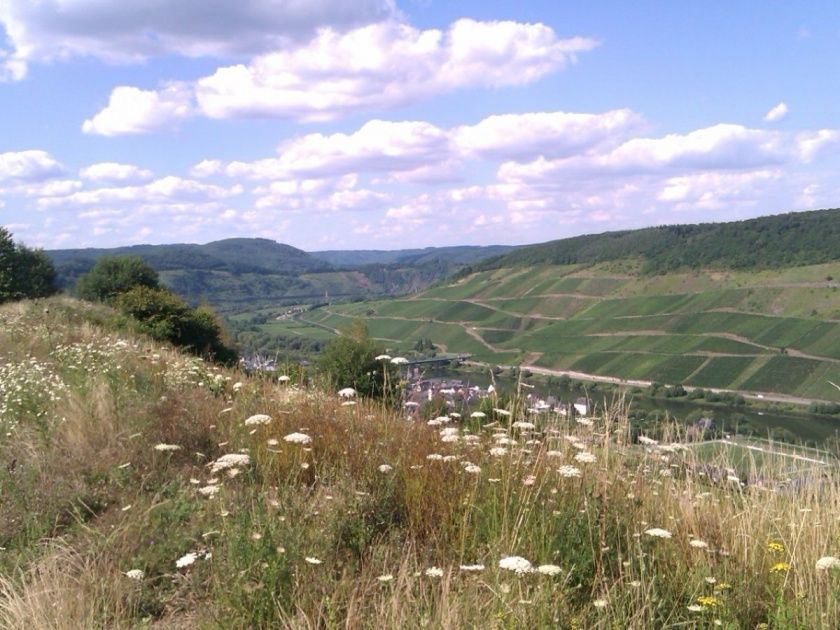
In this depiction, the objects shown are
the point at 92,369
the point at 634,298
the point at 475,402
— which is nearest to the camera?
the point at 475,402

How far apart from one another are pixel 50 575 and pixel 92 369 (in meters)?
4.56

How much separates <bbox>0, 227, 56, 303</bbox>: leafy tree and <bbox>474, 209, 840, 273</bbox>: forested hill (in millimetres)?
129394

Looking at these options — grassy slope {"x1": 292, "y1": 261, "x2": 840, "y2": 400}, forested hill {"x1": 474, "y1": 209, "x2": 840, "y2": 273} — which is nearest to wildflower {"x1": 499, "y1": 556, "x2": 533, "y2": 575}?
grassy slope {"x1": 292, "y1": 261, "x2": 840, "y2": 400}

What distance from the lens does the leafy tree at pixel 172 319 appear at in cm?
2658

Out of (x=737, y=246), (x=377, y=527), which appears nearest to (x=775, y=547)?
(x=377, y=527)

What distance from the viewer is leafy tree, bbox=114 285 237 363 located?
26578 mm

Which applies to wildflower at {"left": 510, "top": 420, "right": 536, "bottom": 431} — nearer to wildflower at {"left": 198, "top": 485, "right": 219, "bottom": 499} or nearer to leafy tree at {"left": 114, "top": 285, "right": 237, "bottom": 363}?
wildflower at {"left": 198, "top": 485, "right": 219, "bottom": 499}

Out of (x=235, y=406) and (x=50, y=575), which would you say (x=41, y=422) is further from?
(x=50, y=575)

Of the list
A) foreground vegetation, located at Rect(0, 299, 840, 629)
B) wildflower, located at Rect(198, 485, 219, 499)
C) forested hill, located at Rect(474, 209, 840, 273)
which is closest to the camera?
foreground vegetation, located at Rect(0, 299, 840, 629)

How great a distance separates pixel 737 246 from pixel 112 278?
149 meters

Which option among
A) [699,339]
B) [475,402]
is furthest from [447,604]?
[699,339]

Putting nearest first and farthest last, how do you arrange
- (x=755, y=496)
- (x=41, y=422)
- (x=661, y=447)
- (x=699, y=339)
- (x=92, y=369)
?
(x=755, y=496), (x=661, y=447), (x=41, y=422), (x=92, y=369), (x=699, y=339)

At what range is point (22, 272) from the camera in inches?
1590

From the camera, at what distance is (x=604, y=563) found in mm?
3572
